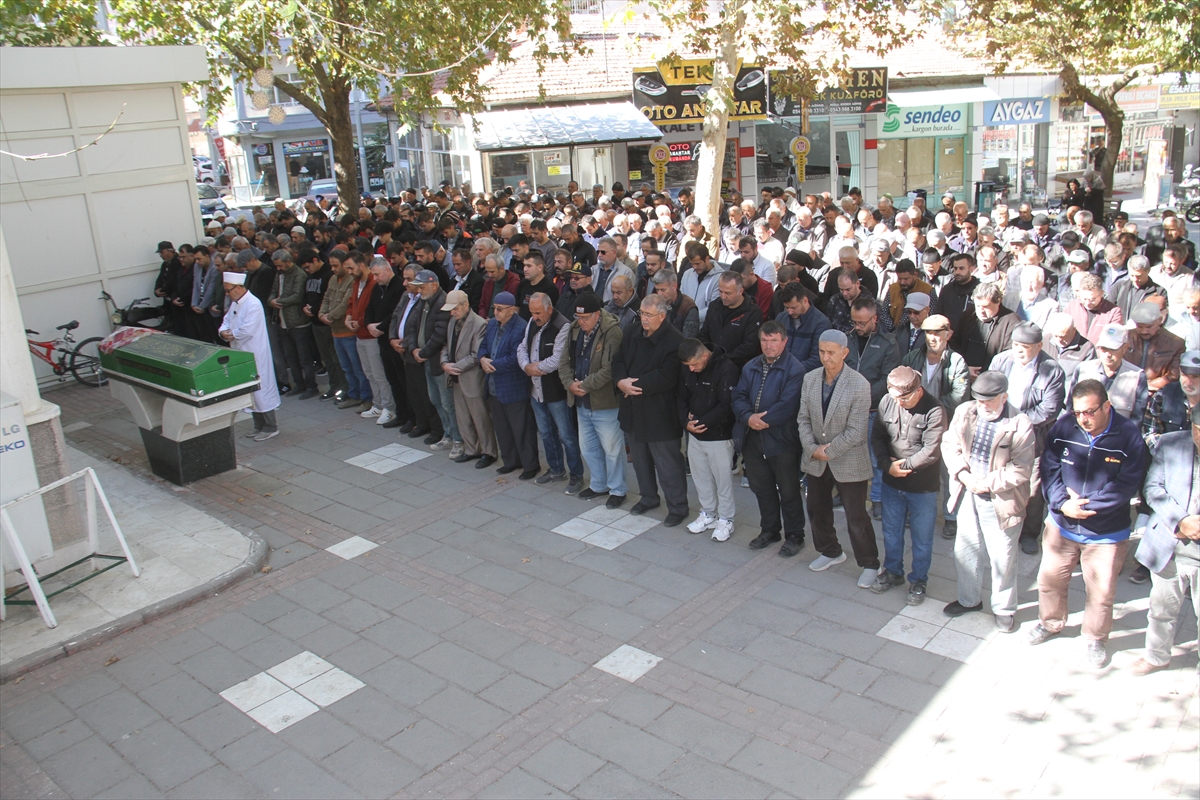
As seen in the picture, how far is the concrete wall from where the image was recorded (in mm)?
12227

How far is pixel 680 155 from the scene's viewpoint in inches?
930

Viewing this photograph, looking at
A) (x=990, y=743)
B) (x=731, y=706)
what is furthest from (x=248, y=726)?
(x=990, y=743)

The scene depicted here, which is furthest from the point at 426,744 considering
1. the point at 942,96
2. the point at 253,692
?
the point at 942,96

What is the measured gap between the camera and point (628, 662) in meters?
5.89

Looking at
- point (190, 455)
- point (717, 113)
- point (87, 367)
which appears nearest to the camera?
point (190, 455)

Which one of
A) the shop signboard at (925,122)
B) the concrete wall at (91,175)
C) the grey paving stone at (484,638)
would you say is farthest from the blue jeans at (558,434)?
the shop signboard at (925,122)

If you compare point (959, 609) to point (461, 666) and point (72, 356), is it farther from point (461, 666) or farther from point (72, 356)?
point (72, 356)

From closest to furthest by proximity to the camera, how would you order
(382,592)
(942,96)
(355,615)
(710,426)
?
(355,615), (382,592), (710,426), (942,96)

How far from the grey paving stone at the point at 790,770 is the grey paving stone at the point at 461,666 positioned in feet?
5.34

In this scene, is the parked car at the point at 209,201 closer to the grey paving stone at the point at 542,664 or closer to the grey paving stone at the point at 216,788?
the grey paving stone at the point at 542,664

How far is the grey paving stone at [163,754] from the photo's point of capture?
5105 millimetres

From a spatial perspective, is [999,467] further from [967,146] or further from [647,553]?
[967,146]

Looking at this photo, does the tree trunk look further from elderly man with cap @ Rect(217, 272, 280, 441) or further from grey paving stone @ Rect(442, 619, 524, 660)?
grey paving stone @ Rect(442, 619, 524, 660)

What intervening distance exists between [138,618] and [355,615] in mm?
1539
